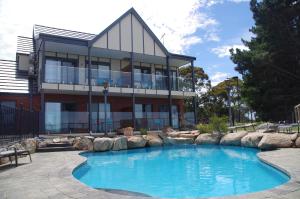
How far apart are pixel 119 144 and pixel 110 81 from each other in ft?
20.8

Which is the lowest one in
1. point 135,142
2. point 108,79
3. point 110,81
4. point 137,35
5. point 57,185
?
point 57,185

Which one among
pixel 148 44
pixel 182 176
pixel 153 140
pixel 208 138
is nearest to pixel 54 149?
pixel 153 140

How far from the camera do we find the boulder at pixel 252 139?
47.4 ft

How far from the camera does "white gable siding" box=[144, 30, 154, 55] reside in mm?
23344

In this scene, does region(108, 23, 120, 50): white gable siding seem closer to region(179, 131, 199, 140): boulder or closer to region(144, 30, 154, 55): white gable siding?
region(144, 30, 154, 55): white gable siding

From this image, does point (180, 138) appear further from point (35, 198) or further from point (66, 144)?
point (35, 198)

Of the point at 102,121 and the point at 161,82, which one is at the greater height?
the point at 161,82

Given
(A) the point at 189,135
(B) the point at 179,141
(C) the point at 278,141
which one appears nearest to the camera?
(C) the point at 278,141

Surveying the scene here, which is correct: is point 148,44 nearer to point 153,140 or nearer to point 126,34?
point 126,34

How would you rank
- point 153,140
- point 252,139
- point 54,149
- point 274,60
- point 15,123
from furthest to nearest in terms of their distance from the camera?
point 274,60 < point 153,140 < point 252,139 < point 54,149 < point 15,123

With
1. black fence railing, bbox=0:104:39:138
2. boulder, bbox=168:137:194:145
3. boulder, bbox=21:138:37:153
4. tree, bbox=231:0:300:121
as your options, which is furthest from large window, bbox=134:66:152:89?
boulder, bbox=21:138:37:153

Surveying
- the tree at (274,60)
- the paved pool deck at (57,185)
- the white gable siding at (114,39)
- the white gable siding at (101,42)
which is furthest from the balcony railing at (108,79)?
the paved pool deck at (57,185)

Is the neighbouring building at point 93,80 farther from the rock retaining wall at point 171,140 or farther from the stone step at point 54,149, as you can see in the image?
the stone step at point 54,149

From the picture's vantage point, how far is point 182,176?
353 inches
